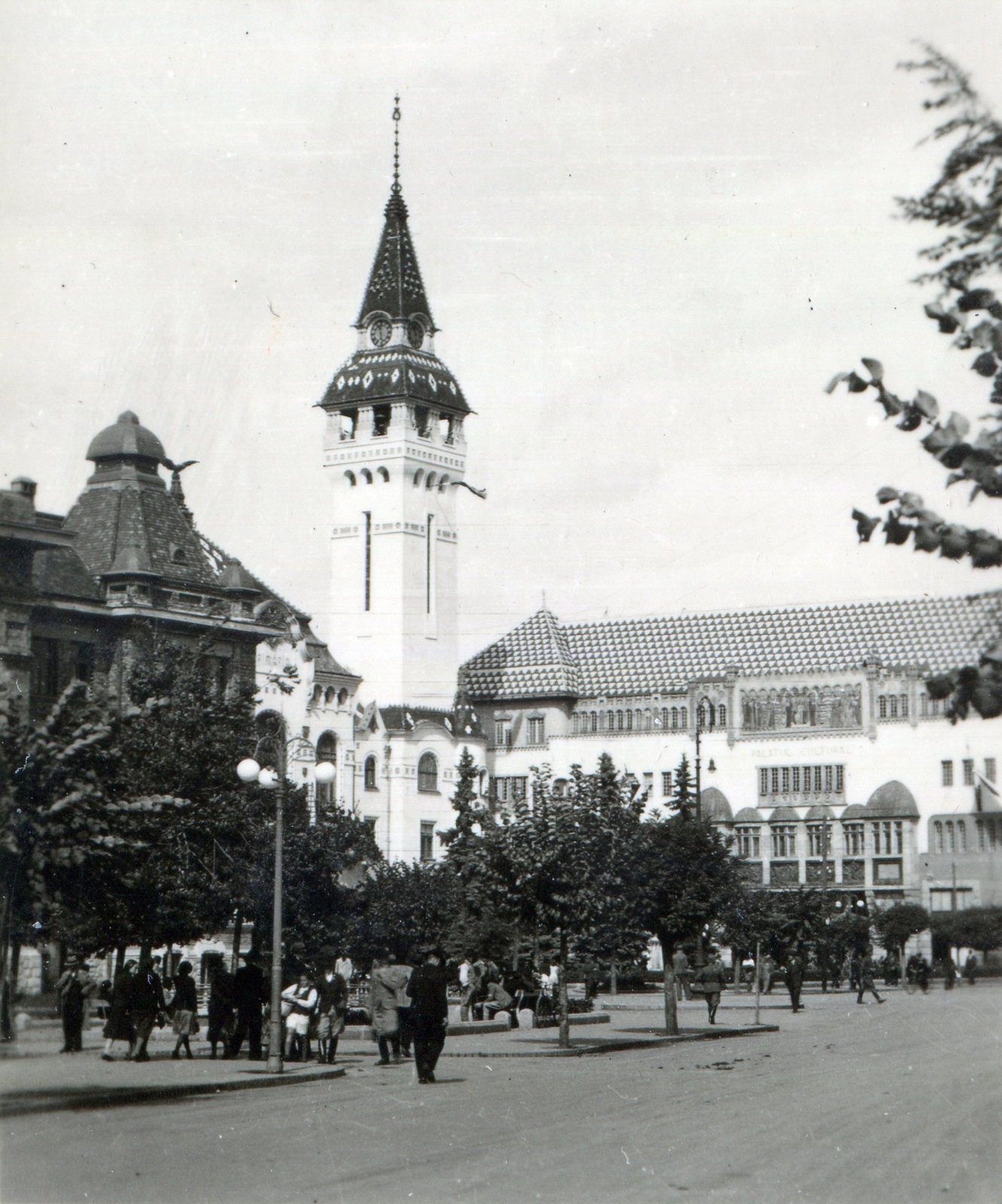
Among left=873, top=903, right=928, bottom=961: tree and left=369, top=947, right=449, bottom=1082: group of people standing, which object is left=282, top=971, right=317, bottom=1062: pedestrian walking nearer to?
left=369, top=947, right=449, bottom=1082: group of people standing

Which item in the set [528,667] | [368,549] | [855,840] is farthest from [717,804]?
[368,549]

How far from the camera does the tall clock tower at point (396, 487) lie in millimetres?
94375

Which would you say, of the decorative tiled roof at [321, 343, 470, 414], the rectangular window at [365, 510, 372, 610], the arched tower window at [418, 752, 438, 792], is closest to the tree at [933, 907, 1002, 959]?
the arched tower window at [418, 752, 438, 792]

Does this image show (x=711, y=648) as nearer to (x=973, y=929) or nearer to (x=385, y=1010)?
(x=973, y=929)

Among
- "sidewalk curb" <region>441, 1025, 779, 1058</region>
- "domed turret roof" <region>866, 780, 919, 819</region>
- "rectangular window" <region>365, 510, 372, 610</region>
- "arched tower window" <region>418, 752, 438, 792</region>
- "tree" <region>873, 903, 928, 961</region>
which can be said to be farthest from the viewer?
"rectangular window" <region>365, 510, 372, 610</region>

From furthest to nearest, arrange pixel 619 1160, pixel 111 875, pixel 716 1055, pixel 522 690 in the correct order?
1. pixel 522 690
2. pixel 716 1055
3. pixel 111 875
4. pixel 619 1160

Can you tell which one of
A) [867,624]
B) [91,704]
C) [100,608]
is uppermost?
[867,624]

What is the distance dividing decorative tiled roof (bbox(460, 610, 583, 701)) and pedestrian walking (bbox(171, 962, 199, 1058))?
6970 centimetres

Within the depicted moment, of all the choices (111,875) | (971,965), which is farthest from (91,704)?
(971,965)

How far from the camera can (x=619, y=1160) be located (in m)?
14.6

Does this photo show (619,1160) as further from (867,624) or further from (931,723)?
(867,624)

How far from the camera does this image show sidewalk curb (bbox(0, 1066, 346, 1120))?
62.5 feet

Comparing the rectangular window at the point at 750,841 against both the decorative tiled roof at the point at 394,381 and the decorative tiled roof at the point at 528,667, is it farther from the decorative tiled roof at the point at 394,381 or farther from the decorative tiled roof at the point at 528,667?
the decorative tiled roof at the point at 394,381

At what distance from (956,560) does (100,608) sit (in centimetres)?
4696
